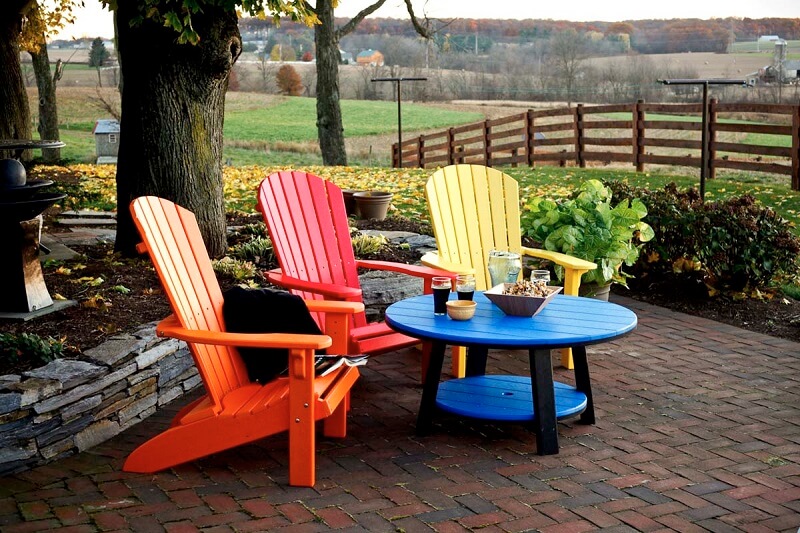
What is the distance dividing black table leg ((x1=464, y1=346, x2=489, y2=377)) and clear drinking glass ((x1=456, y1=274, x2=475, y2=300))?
638 millimetres

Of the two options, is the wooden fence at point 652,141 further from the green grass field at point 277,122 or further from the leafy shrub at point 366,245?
the leafy shrub at point 366,245

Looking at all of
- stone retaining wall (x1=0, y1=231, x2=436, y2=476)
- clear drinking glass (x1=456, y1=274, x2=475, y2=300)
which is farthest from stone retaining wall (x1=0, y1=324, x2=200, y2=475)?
clear drinking glass (x1=456, y1=274, x2=475, y2=300)

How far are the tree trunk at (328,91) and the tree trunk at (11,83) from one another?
18.7 ft

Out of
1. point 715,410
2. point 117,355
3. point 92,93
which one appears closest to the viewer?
point 117,355

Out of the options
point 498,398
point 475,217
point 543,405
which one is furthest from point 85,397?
point 475,217

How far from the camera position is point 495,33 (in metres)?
36.7

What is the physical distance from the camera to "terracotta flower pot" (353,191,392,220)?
7578 mm

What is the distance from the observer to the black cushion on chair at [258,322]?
12.4 feet

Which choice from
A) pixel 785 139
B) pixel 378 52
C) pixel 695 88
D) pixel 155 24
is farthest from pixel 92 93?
pixel 155 24

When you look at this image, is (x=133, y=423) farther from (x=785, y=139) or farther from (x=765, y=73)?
(x=765, y=73)

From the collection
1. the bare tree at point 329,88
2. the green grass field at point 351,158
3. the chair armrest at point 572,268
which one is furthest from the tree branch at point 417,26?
the chair armrest at point 572,268

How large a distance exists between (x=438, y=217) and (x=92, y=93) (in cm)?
2941

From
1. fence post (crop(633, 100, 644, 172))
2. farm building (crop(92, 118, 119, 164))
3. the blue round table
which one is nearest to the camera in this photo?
the blue round table

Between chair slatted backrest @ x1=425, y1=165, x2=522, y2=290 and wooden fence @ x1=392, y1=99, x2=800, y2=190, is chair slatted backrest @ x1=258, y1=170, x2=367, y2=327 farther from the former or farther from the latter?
wooden fence @ x1=392, y1=99, x2=800, y2=190
